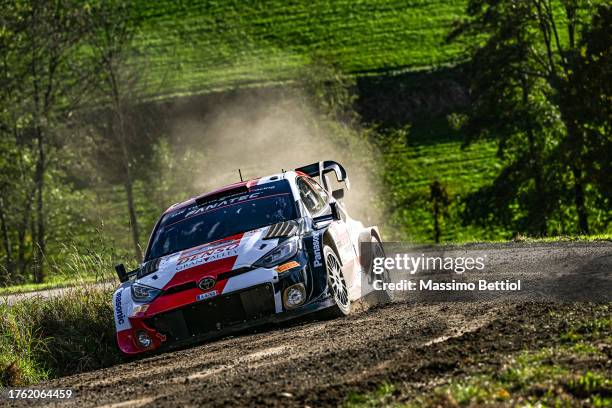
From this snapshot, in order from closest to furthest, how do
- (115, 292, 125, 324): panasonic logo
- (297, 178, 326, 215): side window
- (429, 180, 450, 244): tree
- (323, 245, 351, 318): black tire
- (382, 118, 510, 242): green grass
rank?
(323, 245, 351, 318): black tire, (115, 292, 125, 324): panasonic logo, (297, 178, 326, 215): side window, (429, 180, 450, 244): tree, (382, 118, 510, 242): green grass

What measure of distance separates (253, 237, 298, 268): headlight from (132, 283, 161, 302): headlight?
1110 mm

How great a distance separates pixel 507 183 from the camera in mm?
46688

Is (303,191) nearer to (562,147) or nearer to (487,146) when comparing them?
(562,147)

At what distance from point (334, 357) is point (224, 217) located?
4.30 m

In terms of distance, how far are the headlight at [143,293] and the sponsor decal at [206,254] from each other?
0.34 metres

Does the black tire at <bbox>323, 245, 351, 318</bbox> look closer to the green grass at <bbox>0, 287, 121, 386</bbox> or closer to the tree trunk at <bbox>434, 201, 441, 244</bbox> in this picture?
the green grass at <bbox>0, 287, 121, 386</bbox>

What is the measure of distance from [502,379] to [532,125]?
40500mm

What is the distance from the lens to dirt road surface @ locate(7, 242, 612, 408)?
262 inches

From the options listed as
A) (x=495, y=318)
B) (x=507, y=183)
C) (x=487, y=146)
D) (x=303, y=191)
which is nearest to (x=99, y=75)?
(x=507, y=183)

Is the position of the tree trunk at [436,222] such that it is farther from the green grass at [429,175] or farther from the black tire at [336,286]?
the black tire at [336,286]

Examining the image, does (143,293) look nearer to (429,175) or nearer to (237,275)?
(237,275)

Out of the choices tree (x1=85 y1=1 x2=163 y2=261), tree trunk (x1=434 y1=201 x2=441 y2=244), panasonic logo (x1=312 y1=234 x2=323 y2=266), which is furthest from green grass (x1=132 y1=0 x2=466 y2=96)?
panasonic logo (x1=312 y1=234 x2=323 y2=266)

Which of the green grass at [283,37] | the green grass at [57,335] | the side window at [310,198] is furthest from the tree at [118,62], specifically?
the side window at [310,198]

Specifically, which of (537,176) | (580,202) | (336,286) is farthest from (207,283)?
(537,176)
